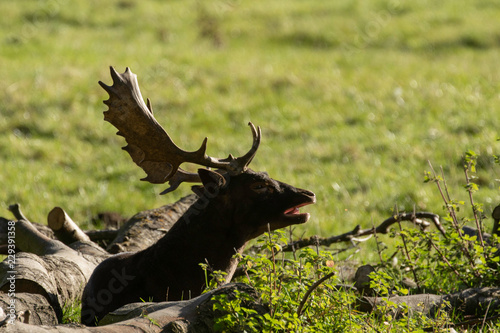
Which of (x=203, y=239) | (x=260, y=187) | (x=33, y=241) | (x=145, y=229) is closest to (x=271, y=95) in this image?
(x=145, y=229)

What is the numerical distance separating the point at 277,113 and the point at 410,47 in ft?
24.5

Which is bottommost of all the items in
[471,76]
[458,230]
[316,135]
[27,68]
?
[458,230]

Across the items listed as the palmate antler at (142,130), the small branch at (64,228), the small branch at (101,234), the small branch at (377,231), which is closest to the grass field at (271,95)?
the small branch at (377,231)

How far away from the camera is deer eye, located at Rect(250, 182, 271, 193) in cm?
484

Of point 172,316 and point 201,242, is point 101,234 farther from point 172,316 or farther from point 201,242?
point 172,316

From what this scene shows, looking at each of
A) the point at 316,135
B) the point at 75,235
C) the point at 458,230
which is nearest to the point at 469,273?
the point at 458,230

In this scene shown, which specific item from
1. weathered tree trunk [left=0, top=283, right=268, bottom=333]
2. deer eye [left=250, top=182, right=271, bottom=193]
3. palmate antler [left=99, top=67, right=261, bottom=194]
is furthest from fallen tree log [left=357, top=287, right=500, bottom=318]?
palmate antler [left=99, top=67, right=261, bottom=194]

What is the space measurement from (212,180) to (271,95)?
9739mm

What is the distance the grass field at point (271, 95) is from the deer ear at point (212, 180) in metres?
2.73

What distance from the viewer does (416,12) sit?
2253 cm

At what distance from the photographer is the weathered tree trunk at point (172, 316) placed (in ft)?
11.6

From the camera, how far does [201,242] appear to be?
474cm

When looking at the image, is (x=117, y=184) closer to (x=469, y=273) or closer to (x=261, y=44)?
(x=469, y=273)

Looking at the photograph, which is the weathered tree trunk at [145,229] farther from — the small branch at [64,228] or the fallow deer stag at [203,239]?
the fallow deer stag at [203,239]
